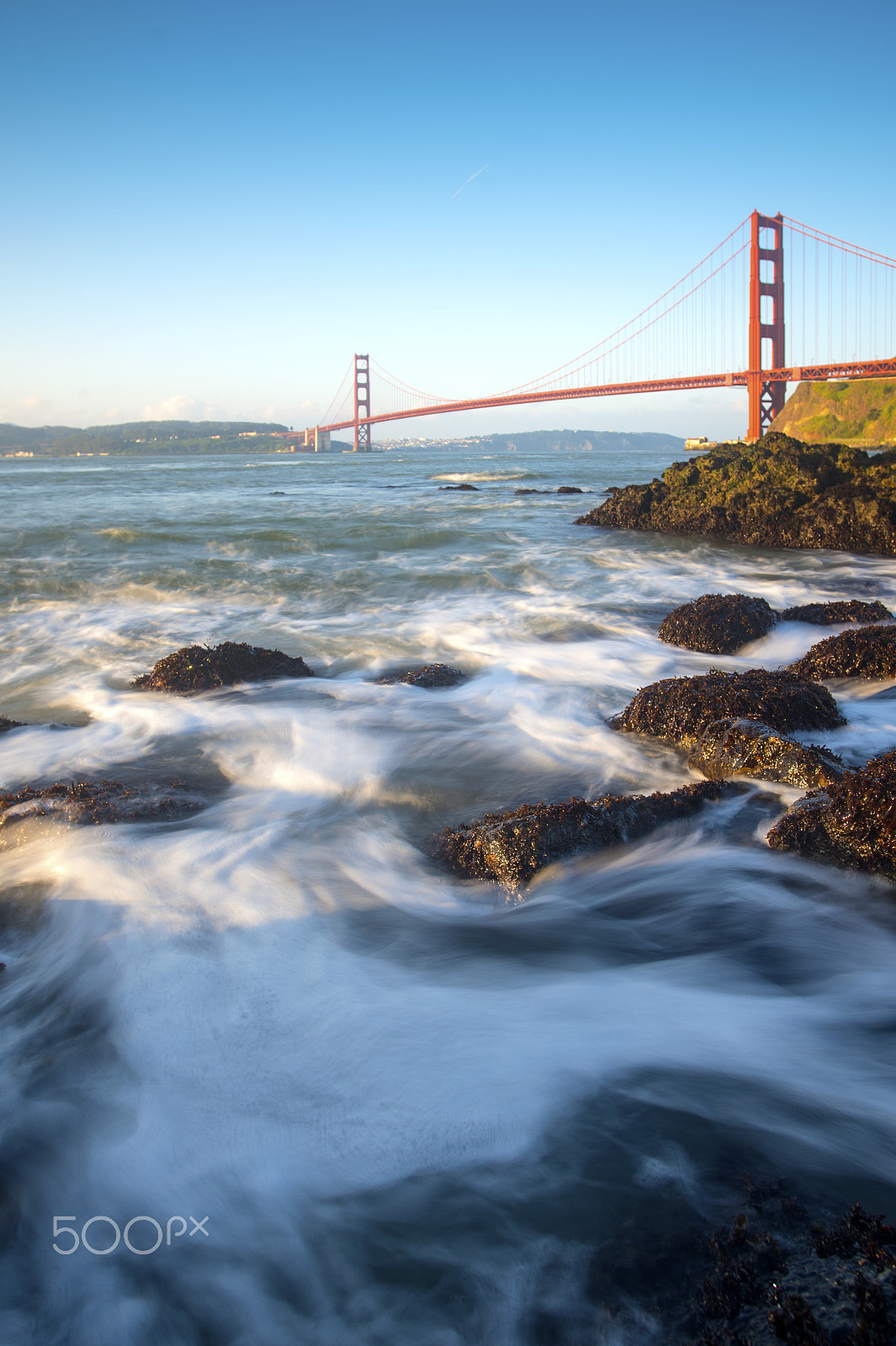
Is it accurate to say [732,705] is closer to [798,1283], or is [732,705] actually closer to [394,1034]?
[394,1034]

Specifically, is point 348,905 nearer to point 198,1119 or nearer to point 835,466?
point 198,1119

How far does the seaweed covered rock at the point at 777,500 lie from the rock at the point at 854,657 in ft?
21.4

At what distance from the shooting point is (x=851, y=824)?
7.89 feet

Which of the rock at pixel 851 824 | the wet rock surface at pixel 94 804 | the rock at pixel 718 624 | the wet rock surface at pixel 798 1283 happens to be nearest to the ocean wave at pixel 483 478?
the rock at pixel 718 624

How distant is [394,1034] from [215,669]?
3.26m

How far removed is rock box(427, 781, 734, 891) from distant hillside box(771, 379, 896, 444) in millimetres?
43423

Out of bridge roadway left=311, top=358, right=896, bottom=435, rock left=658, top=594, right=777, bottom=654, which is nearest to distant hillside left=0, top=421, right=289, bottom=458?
bridge roadway left=311, top=358, right=896, bottom=435

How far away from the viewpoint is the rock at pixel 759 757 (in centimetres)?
277

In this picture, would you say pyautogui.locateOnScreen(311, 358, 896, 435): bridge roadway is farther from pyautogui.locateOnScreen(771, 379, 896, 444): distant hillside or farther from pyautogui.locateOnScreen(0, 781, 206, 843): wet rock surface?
pyautogui.locateOnScreen(0, 781, 206, 843): wet rock surface

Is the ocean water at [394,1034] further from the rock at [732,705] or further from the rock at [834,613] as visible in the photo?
the rock at [834,613]

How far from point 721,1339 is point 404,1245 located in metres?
0.57

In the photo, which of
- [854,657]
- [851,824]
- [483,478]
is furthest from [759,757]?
[483,478]

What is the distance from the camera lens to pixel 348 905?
262cm

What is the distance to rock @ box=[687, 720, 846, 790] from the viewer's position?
277cm
